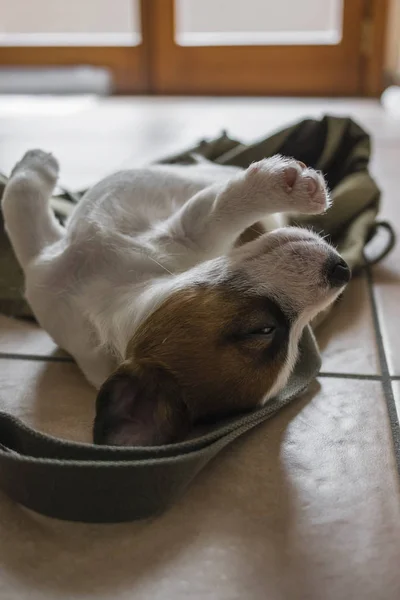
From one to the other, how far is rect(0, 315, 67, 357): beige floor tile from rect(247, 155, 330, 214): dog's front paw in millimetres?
485

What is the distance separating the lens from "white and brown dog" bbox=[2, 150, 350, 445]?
99cm

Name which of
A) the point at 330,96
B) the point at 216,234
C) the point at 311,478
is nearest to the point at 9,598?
the point at 311,478

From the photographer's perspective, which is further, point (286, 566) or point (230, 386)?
point (230, 386)

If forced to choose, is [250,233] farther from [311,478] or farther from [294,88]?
[294,88]

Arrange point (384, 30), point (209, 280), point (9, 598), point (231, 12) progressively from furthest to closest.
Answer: point (231, 12), point (384, 30), point (209, 280), point (9, 598)

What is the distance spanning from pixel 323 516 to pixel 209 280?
14.3 inches

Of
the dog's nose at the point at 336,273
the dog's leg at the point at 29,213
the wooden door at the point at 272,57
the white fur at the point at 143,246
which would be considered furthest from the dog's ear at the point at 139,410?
the wooden door at the point at 272,57

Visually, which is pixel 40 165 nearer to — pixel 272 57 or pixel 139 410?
pixel 139 410

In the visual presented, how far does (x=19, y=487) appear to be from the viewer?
0.91 metres

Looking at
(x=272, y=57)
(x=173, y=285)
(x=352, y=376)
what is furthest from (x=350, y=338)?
(x=272, y=57)

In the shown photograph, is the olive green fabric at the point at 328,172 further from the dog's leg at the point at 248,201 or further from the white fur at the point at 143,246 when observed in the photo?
the dog's leg at the point at 248,201

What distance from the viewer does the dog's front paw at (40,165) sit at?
148 cm

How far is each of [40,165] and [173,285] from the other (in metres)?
0.54

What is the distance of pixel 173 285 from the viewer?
110 centimetres
